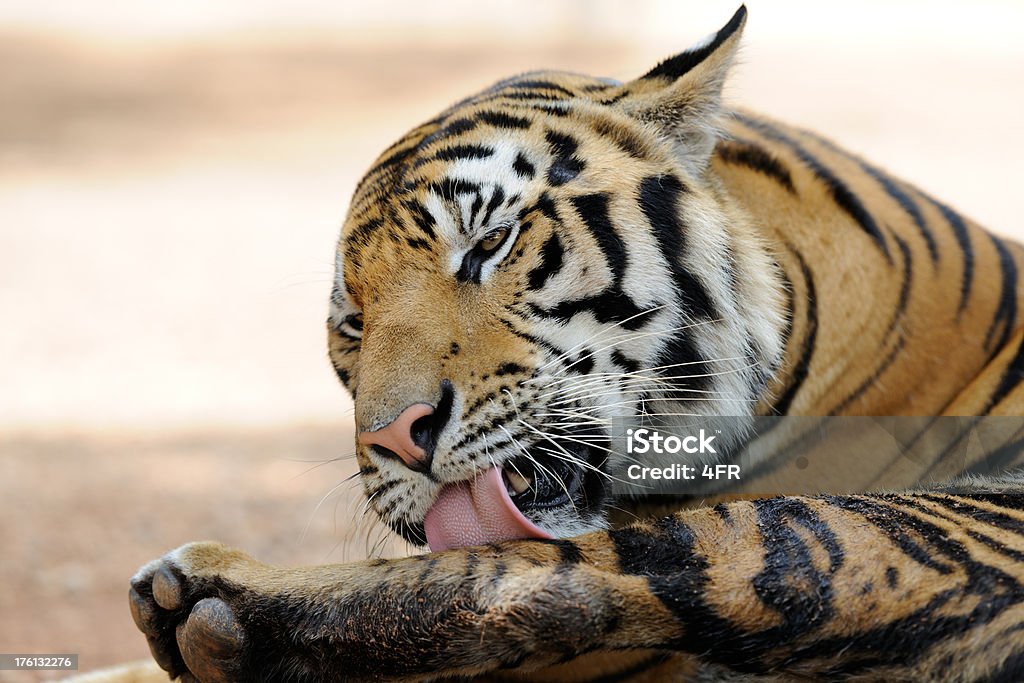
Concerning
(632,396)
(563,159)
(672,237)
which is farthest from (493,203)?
(632,396)

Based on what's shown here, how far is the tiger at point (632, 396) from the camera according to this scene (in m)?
1.78

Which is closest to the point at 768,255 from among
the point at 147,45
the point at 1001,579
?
the point at 1001,579

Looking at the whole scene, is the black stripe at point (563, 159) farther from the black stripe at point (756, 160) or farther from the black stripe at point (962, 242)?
the black stripe at point (962, 242)

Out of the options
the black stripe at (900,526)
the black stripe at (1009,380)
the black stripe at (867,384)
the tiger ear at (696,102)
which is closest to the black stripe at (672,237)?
the tiger ear at (696,102)

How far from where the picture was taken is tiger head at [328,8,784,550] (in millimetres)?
2043

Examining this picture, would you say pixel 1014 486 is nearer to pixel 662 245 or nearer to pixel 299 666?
pixel 662 245

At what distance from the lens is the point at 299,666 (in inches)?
72.7

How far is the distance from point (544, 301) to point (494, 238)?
6.2 inches

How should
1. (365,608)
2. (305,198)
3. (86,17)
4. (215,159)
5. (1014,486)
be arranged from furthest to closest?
(86,17), (215,159), (305,198), (1014,486), (365,608)

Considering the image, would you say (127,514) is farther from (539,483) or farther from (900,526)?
(900,526)

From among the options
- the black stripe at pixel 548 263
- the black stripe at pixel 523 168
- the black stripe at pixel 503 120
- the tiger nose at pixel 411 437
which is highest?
the black stripe at pixel 503 120

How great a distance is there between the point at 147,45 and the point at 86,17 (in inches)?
75.2

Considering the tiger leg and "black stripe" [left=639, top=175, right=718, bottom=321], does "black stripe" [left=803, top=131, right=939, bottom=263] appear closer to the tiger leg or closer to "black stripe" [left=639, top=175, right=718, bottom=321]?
"black stripe" [left=639, top=175, right=718, bottom=321]

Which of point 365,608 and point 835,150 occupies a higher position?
point 835,150
